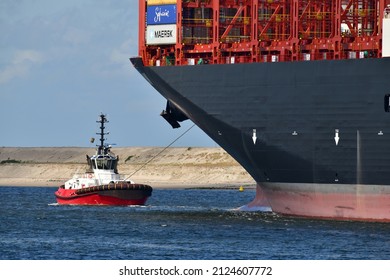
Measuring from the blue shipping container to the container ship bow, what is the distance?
0.06 metres

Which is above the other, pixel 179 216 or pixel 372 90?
pixel 372 90

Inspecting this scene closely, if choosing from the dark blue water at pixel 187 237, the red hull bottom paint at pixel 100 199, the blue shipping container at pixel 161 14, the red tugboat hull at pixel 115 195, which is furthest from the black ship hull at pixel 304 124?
the red hull bottom paint at pixel 100 199

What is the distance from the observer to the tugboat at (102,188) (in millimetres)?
102438

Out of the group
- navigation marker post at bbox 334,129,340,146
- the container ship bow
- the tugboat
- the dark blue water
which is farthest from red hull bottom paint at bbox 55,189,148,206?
navigation marker post at bbox 334,129,340,146

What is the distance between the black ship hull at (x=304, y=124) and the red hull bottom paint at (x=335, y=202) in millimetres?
54

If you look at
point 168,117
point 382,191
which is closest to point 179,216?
point 168,117

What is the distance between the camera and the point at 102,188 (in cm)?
10312

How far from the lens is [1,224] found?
3157 inches

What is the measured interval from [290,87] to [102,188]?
101 ft

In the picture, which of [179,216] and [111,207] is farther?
[111,207]

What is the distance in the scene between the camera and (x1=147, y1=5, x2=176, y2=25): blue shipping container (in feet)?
268

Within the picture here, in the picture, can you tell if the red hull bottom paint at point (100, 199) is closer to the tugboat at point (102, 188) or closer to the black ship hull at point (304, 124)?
the tugboat at point (102, 188)

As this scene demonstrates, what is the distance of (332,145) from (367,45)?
19.9 ft

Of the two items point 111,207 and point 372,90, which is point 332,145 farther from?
point 111,207
